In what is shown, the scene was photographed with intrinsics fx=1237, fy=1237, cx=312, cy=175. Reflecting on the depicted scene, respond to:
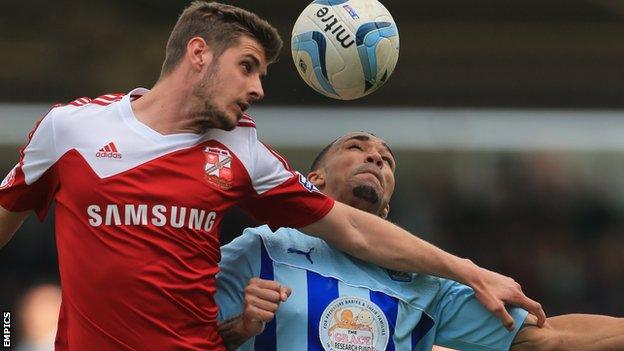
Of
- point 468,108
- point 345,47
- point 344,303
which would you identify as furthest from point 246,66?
point 468,108

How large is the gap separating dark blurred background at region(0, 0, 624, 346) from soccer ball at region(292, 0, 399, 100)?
5.86m

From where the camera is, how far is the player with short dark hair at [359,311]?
4.60 metres

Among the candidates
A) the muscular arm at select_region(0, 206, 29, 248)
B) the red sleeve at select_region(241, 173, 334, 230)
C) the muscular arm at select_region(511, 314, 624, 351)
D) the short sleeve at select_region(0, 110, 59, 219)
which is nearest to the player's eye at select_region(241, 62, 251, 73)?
the red sleeve at select_region(241, 173, 334, 230)

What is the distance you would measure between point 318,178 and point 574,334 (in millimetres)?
1249

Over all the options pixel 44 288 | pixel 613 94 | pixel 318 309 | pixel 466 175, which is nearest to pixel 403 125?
pixel 466 175

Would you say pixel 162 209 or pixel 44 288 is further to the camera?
pixel 44 288

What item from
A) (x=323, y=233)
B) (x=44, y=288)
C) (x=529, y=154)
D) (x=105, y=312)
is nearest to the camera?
(x=105, y=312)

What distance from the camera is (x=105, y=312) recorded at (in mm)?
4102

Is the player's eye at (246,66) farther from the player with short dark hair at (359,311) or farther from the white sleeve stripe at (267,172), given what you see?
the player with short dark hair at (359,311)

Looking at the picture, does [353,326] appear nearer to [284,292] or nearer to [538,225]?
[284,292]

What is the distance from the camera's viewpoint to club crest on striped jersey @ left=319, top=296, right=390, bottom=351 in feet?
15.2

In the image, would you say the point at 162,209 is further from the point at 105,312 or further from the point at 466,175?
the point at 466,175

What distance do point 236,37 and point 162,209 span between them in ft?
2.22

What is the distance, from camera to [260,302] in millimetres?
4305
